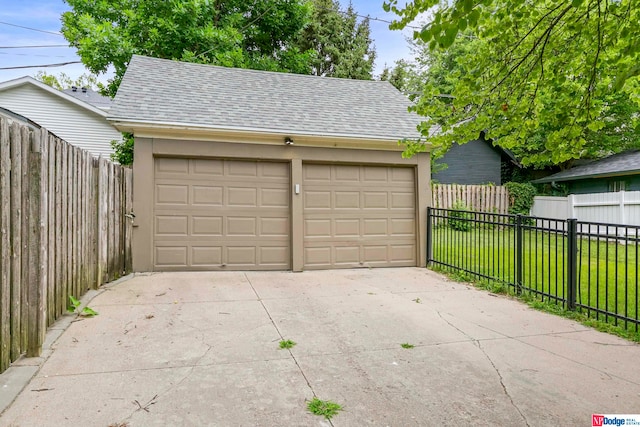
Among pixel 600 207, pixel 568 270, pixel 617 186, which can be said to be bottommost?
pixel 568 270

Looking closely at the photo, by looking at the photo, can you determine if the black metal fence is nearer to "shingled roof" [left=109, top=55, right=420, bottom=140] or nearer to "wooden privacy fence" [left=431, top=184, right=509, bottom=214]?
"shingled roof" [left=109, top=55, right=420, bottom=140]

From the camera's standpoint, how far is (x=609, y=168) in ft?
50.3

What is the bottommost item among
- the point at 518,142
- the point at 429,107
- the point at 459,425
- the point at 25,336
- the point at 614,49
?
the point at 459,425

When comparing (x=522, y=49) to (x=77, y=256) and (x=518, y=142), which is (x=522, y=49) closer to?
(x=518, y=142)

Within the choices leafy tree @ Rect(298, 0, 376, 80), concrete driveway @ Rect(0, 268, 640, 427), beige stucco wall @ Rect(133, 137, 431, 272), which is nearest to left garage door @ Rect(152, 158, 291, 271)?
beige stucco wall @ Rect(133, 137, 431, 272)

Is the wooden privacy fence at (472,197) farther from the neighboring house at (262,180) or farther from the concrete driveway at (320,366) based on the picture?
the concrete driveway at (320,366)

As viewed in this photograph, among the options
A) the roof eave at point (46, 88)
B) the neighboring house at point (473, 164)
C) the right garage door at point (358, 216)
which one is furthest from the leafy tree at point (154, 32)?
the neighboring house at point (473, 164)

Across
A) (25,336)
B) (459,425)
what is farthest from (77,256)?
(459,425)

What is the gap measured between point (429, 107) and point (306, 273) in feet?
14.1

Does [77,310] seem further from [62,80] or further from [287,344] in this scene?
[62,80]

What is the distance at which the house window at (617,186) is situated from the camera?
15297 millimetres

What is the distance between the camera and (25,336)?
3.16 meters

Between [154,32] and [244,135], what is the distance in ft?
27.5

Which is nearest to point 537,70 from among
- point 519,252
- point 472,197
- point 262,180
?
point 519,252
